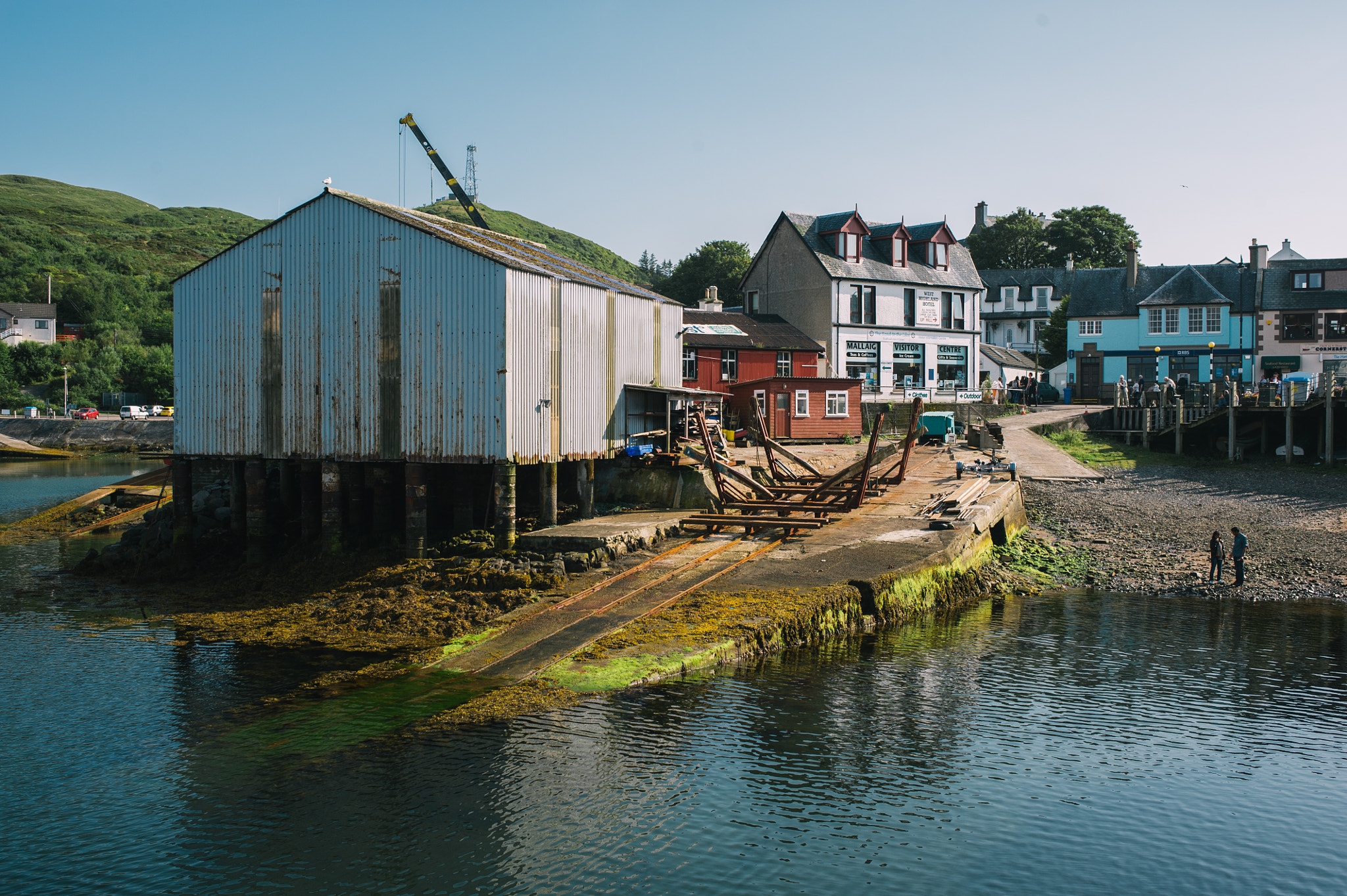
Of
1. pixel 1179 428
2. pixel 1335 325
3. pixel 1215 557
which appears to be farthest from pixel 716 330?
pixel 1335 325

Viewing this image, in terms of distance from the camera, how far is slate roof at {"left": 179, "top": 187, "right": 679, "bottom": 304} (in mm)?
24672

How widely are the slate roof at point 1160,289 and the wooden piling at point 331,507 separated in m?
52.0

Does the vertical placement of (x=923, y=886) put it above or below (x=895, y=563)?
below

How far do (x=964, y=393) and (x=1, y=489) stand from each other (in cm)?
5302

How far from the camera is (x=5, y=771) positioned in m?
13.2

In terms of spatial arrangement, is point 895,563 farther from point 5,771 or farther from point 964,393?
point 964,393

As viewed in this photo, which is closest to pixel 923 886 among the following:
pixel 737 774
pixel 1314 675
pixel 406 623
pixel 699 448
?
pixel 737 774

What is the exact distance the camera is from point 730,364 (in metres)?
47.4

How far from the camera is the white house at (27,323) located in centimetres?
10975

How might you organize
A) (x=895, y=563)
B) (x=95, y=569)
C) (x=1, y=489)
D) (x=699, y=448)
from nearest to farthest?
1. (x=895, y=563)
2. (x=95, y=569)
3. (x=699, y=448)
4. (x=1, y=489)

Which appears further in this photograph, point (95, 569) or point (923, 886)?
point (95, 569)

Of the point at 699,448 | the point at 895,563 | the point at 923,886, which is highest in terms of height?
the point at 699,448

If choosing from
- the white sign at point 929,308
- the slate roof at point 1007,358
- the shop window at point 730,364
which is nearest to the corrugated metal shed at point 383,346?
the shop window at point 730,364

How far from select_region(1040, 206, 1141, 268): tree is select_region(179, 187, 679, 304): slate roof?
76.3 metres
